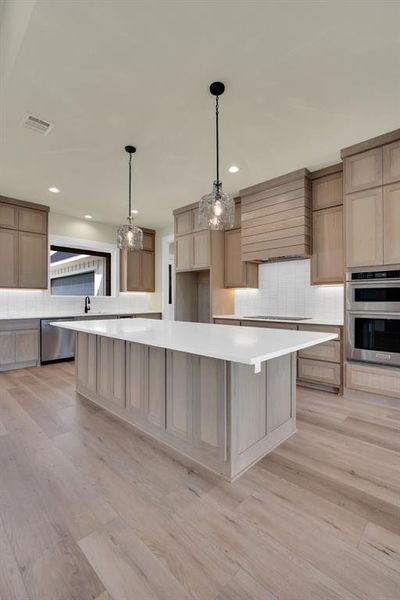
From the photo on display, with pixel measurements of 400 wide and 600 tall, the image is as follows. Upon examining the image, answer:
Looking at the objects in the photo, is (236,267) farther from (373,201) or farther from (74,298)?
(74,298)

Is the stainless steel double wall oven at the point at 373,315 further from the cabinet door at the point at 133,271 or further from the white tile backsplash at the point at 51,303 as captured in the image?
the white tile backsplash at the point at 51,303

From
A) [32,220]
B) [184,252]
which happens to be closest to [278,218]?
[184,252]

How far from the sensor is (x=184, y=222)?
17.1 ft

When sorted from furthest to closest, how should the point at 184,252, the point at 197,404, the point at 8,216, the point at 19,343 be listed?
the point at 184,252, the point at 8,216, the point at 19,343, the point at 197,404

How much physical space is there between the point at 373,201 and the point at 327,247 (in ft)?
2.45

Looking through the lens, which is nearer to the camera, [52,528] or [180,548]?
[180,548]

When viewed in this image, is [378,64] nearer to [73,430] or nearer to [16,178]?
[73,430]

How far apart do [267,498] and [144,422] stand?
3.84ft

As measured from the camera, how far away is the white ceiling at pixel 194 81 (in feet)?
5.55

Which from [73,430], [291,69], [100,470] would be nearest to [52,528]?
[100,470]

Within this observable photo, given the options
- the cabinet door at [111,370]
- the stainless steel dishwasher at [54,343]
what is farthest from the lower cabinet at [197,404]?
the stainless steel dishwasher at [54,343]

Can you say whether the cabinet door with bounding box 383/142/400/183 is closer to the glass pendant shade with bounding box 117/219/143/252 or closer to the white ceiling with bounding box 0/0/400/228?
the white ceiling with bounding box 0/0/400/228

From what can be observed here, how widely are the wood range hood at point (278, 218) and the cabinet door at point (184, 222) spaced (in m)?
1.08

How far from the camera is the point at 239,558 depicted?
1242 mm
